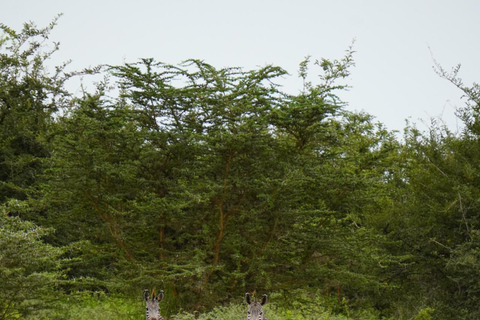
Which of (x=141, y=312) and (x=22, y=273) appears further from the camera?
(x=141, y=312)

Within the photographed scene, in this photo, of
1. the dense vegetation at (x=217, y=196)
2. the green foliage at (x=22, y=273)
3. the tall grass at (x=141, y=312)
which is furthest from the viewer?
the dense vegetation at (x=217, y=196)

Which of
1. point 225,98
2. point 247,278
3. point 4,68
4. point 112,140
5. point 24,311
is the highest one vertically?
point 4,68

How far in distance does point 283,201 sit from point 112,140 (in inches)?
182

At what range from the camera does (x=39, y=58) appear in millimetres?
26344

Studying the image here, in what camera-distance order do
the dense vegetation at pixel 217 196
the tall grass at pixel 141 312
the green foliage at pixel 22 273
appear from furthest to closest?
the dense vegetation at pixel 217 196
the tall grass at pixel 141 312
the green foliage at pixel 22 273

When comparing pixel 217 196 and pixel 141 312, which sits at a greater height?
pixel 217 196

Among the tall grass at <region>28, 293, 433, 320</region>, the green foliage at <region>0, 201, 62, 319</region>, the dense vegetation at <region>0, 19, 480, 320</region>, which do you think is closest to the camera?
the green foliage at <region>0, 201, 62, 319</region>

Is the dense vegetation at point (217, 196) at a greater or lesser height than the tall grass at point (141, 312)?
greater

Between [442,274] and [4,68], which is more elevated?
[4,68]

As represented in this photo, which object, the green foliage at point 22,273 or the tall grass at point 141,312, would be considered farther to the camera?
the tall grass at point 141,312

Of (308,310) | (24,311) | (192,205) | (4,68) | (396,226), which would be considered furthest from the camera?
(4,68)

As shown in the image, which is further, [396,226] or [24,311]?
[396,226]

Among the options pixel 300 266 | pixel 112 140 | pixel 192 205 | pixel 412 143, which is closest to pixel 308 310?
pixel 300 266

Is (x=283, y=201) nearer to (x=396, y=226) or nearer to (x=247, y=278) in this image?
(x=247, y=278)
